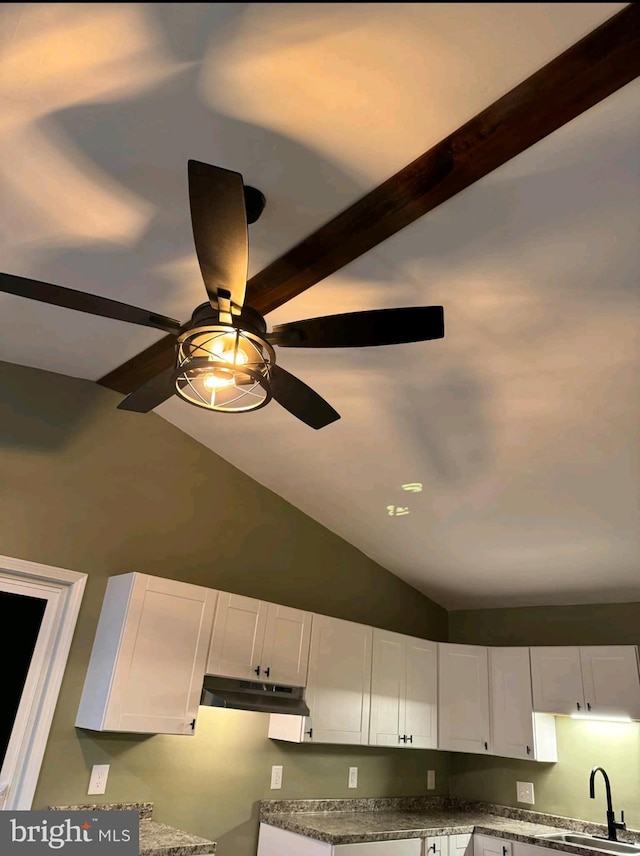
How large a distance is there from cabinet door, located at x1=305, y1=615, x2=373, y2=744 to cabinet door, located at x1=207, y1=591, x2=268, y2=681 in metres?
0.43

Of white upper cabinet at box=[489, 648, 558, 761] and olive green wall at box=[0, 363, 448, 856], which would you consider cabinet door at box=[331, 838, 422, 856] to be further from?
white upper cabinet at box=[489, 648, 558, 761]

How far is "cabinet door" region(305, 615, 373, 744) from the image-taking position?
12.3 feet

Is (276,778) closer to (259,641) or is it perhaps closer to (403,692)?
(259,641)

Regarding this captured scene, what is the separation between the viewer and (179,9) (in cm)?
148

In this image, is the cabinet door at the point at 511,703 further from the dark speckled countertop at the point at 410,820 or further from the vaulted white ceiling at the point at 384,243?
the vaulted white ceiling at the point at 384,243

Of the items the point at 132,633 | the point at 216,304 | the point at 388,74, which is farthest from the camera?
the point at 132,633

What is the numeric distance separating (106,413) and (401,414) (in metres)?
1.72

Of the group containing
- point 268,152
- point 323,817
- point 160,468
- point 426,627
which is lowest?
point 323,817

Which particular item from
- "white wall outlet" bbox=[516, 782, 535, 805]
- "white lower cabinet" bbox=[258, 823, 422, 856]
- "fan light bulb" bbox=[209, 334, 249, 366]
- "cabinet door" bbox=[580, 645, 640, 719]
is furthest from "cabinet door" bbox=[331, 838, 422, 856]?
"fan light bulb" bbox=[209, 334, 249, 366]

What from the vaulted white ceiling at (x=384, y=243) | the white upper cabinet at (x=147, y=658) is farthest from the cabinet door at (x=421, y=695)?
the white upper cabinet at (x=147, y=658)

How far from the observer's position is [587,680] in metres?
4.20

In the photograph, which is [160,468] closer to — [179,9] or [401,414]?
[401,414]

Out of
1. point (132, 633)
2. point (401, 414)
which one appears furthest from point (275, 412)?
point (132, 633)

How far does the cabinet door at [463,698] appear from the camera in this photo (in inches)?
179
